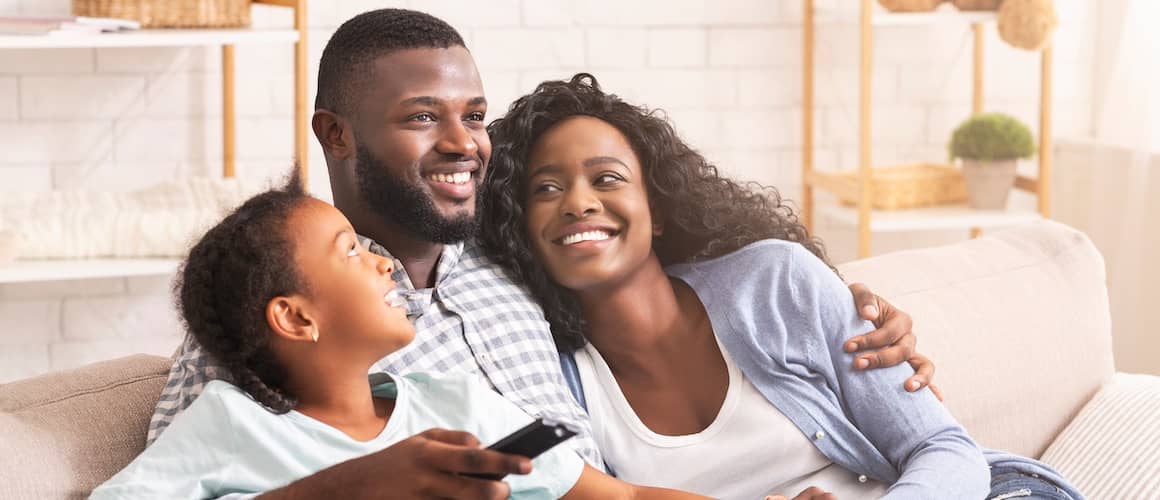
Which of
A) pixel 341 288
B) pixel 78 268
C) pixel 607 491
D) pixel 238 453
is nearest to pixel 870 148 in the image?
pixel 78 268

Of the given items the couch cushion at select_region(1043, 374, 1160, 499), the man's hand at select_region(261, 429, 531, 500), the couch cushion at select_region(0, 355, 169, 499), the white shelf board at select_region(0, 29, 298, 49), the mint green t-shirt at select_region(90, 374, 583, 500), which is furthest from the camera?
the white shelf board at select_region(0, 29, 298, 49)

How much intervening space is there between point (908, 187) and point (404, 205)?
1885 millimetres

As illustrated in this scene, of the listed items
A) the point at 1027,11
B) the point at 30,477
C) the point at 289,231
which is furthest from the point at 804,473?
the point at 1027,11

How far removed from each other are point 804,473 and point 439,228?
1.76ft

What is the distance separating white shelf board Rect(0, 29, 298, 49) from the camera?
8.53ft

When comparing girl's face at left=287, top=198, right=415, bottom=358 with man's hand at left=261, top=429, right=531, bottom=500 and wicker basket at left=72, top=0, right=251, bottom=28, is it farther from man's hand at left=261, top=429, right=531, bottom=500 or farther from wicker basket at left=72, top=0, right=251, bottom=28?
wicker basket at left=72, top=0, right=251, bottom=28

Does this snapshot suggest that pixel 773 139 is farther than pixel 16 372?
Yes

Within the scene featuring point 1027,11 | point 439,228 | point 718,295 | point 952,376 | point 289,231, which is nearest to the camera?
point 289,231

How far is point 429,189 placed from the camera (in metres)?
1.63

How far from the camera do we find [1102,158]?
11.4 ft

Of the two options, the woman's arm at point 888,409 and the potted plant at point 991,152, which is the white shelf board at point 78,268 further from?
the potted plant at point 991,152

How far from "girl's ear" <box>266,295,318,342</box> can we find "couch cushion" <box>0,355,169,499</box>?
10.6 inches

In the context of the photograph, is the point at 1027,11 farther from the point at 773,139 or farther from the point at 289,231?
the point at 289,231

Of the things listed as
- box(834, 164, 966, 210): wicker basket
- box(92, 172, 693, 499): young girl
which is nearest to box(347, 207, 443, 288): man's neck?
box(92, 172, 693, 499): young girl
